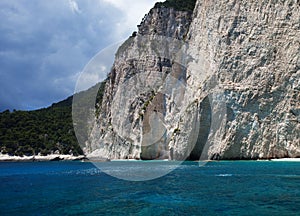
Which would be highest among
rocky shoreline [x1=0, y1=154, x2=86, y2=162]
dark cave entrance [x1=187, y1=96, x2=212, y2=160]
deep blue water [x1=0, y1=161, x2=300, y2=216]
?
dark cave entrance [x1=187, y1=96, x2=212, y2=160]

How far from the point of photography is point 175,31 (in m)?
55.9

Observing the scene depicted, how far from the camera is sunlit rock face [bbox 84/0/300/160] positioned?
112 feet

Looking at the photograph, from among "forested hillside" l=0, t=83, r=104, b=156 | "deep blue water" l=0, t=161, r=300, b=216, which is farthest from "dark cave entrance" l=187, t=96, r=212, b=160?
"forested hillside" l=0, t=83, r=104, b=156

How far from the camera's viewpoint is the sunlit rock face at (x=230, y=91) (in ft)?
112

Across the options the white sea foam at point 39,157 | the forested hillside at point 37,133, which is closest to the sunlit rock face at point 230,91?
the white sea foam at point 39,157

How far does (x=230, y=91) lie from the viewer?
1435 inches

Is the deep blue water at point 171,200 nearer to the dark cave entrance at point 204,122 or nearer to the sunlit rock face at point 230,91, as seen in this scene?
the sunlit rock face at point 230,91

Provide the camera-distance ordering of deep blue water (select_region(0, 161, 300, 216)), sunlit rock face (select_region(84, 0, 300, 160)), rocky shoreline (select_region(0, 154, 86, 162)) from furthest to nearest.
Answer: rocky shoreline (select_region(0, 154, 86, 162)) < sunlit rock face (select_region(84, 0, 300, 160)) < deep blue water (select_region(0, 161, 300, 216))

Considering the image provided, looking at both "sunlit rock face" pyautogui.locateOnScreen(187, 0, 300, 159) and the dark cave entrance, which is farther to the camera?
the dark cave entrance

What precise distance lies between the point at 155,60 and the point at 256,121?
84.7 ft

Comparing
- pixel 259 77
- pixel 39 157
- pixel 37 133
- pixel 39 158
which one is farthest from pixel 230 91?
pixel 37 133

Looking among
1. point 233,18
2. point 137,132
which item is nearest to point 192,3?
point 233,18

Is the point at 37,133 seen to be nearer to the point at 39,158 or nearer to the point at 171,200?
the point at 39,158

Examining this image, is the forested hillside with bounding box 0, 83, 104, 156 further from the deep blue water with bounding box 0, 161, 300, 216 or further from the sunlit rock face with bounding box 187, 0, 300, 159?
the deep blue water with bounding box 0, 161, 300, 216
